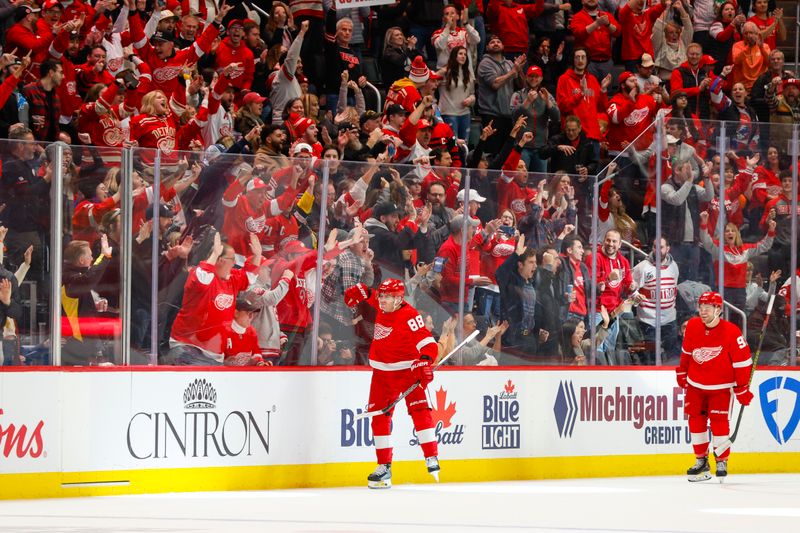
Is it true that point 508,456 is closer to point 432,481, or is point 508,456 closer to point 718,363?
point 432,481

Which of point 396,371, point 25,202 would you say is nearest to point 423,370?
point 396,371

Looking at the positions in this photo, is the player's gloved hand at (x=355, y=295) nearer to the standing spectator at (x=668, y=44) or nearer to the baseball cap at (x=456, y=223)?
the baseball cap at (x=456, y=223)

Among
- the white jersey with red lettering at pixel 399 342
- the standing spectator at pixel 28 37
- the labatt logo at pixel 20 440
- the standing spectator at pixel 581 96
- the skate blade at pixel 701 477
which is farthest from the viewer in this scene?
the standing spectator at pixel 581 96

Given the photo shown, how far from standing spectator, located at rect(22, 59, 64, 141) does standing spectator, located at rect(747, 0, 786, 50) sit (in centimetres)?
846

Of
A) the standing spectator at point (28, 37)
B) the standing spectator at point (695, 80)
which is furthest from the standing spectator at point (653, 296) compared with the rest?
the standing spectator at point (28, 37)

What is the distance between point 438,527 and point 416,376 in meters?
2.62

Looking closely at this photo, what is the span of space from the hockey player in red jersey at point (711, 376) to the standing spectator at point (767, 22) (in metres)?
6.32

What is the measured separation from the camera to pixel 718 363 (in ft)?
38.2

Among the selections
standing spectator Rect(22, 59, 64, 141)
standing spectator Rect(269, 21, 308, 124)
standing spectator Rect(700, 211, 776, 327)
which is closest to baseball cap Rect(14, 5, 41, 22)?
standing spectator Rect(22, 59, 64, 141)

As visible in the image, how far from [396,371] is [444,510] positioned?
1.76 metres

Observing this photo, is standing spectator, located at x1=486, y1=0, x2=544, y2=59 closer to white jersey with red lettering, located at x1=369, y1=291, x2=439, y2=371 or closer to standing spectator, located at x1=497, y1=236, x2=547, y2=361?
standing spectator, located at x1=497, y1=236, x2=547, y2=361

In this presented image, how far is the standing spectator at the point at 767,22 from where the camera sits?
17.2 m

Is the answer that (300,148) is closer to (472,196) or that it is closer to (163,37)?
(472,196)

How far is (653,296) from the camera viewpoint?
1260 centimetres
